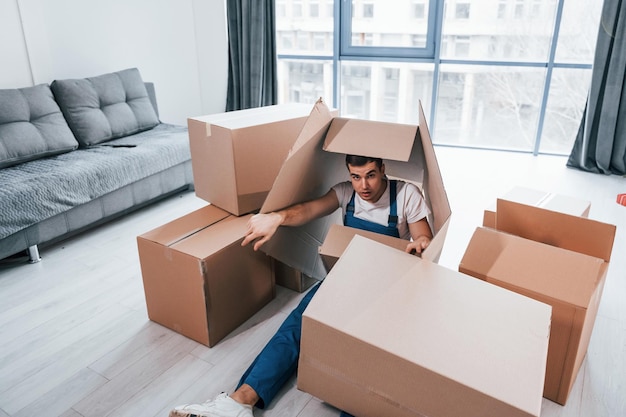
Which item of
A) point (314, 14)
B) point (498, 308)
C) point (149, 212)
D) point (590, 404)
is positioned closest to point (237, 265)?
point (498, 308)

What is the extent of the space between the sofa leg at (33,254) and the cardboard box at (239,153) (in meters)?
1.03

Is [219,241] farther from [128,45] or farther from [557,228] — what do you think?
[128,45]

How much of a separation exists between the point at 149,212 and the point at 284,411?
191 cm

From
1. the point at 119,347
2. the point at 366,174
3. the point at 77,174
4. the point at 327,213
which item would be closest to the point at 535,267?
the point at 366,174

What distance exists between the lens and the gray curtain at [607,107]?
3.31 meters

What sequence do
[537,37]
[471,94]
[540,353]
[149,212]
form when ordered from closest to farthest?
1. [540,353]
2. [149,212]
3. [537,37]
4. [471,94]

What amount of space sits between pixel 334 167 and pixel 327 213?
0.18 metres

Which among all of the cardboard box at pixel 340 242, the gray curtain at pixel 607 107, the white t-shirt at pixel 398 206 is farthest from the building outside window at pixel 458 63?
the cardboard box at pixel 340 242

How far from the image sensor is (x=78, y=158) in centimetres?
271

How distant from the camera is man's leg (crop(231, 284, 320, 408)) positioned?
1.42m

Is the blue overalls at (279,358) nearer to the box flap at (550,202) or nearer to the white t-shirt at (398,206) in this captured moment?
the white t-shirt at (398,206)

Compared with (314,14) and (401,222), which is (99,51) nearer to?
(314,14)

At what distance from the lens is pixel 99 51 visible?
11.2 feet

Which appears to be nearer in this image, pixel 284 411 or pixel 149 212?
pixel 284 411
